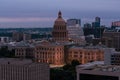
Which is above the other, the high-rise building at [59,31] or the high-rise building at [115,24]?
the high-rise building at [115,24]

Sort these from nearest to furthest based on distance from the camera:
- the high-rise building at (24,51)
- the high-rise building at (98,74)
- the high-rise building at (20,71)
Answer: the high-rise building at (98,74) → the high-rise building at (20,71) → the high-rise building at (24,51)

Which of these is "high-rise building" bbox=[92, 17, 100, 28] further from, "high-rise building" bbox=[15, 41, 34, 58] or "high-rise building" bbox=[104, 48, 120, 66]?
"high-rise building" bbox=[104, 48, 120, 66]

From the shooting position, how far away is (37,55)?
2552 inches

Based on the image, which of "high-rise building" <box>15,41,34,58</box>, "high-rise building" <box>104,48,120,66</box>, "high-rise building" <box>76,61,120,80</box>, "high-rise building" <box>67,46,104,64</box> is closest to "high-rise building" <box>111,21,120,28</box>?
"high-rise building" <box>15,41,34,58</box>

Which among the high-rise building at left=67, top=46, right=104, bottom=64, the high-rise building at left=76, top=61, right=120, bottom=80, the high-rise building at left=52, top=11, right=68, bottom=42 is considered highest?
the high-rise building at left=52, top=11, right=68, bottom=42


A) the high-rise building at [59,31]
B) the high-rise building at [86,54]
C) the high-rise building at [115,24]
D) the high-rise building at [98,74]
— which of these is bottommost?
the high-rise building at [86,54]

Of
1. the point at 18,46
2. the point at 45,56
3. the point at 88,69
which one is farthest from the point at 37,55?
the point at 88,69

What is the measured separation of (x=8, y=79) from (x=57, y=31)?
36867 millimetres

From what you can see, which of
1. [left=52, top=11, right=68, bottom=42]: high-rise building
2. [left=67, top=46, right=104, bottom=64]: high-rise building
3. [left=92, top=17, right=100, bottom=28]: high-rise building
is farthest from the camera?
[left=92, top=17, right=100, bottom=28]: high-rise building

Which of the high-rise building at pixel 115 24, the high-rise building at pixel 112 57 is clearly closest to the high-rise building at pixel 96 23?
the high-rise building at pixel 115 24

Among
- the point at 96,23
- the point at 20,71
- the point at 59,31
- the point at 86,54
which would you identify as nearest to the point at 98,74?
the point at 20,71

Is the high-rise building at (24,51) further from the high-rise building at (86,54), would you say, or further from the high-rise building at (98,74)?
the high-rise building at (98,74)

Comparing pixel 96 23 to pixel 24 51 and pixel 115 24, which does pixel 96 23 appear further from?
pixel 24 51

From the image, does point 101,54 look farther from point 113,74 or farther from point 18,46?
point 113,74
